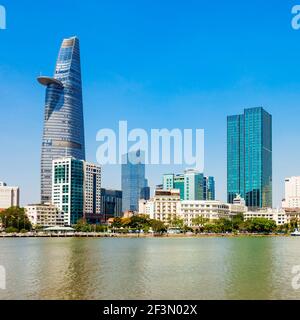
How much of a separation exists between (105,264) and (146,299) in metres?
15.7

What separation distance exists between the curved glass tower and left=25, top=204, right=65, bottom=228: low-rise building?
20367 millimetres

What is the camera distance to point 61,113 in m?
194

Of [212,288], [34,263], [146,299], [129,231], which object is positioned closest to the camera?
[146,299]

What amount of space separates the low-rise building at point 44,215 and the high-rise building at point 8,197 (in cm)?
1852

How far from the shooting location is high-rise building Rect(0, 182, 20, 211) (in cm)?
18188

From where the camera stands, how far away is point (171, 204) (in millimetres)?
155750

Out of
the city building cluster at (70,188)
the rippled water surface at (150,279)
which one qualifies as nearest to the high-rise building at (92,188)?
the city building cluster at (70,188)

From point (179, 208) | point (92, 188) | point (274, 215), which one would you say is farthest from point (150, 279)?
point (92, 188)

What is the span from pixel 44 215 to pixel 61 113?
43.7 m

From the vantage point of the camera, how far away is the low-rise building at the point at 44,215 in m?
164

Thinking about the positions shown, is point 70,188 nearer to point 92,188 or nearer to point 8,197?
point 92,188

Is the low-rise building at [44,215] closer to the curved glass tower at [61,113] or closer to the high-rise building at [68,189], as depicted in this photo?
the high-rise building at [68,189]
